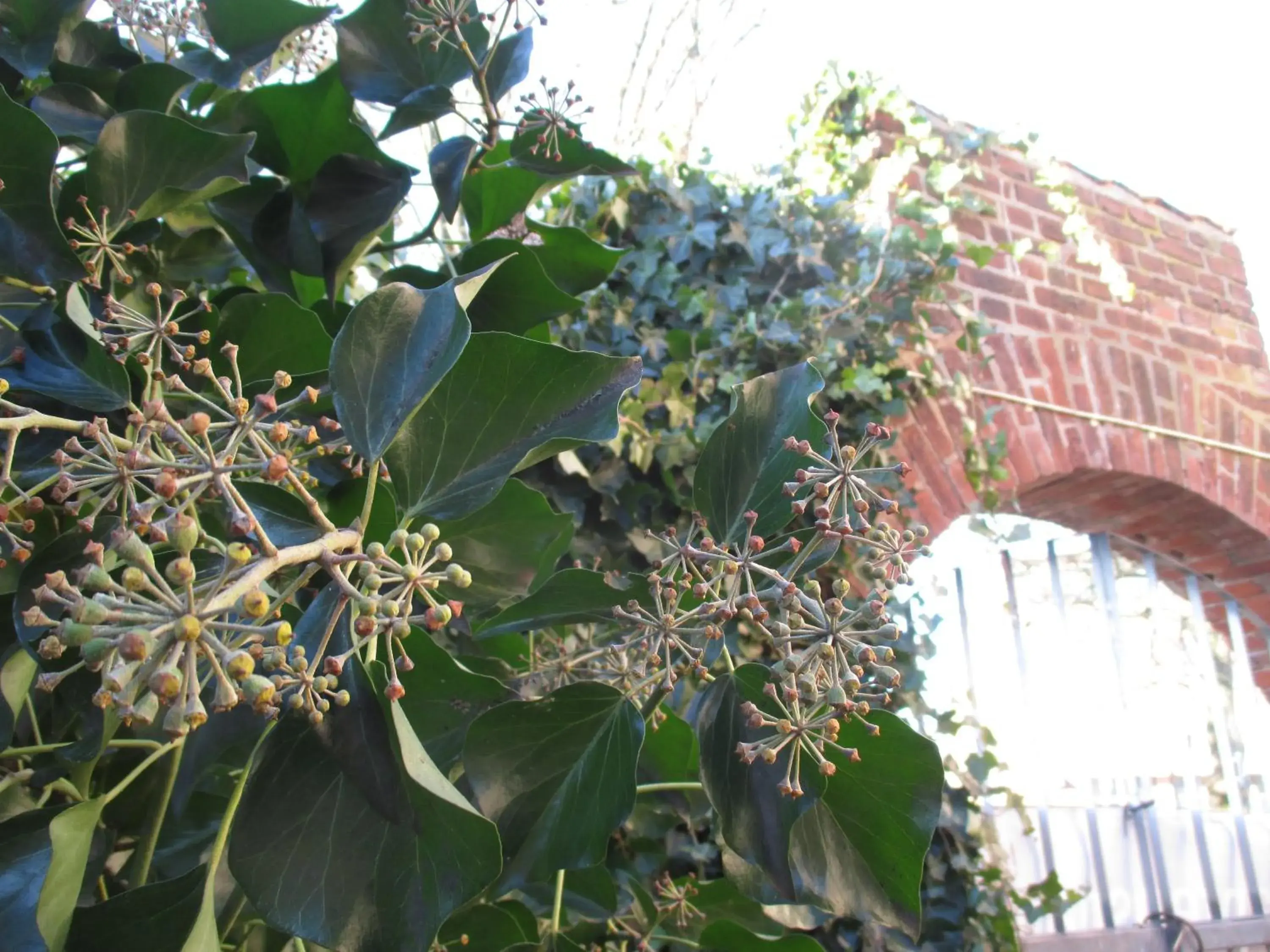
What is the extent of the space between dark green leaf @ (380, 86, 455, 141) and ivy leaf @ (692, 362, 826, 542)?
313 millimetres

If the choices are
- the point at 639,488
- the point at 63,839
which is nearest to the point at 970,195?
the point at 639,488

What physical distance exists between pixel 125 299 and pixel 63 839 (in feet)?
1.10

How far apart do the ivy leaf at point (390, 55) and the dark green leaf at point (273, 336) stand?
0.61 ft

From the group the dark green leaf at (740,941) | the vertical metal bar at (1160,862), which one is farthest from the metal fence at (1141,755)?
the dark green leaf at (740,941)

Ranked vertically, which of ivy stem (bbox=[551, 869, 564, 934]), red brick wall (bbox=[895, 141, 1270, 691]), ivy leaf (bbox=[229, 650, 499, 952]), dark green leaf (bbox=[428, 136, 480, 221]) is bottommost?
ivy stem (bbox=[551, 869, 564, 934])

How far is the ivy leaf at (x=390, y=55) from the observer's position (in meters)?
0.63

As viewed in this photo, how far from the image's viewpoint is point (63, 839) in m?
0.41

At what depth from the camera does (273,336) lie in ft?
1.79

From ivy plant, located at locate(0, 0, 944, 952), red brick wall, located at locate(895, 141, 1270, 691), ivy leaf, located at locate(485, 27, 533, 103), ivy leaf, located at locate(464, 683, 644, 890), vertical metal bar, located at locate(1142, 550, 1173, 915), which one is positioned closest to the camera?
ivy plant, located at locate(0, 0, 944, 952)

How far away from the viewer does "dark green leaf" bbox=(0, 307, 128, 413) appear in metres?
0.47

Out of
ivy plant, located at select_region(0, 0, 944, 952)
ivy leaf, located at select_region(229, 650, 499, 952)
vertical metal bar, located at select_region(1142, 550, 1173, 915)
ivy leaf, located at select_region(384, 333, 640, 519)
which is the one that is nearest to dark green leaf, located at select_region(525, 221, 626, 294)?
ivy plant, located at select_region(0, 0, 944, 952)

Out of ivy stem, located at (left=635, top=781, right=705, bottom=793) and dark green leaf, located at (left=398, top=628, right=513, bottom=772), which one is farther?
ivy stem, located at (left=635, top=781, right=705, bottom=793)

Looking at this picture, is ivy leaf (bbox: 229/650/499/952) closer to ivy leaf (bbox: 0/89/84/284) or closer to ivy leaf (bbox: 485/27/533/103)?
ivy leaf (bbox: 0/89/84/284)

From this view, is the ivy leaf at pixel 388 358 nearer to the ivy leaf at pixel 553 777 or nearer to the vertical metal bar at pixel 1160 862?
the ivy leaf at pixel 553 777
